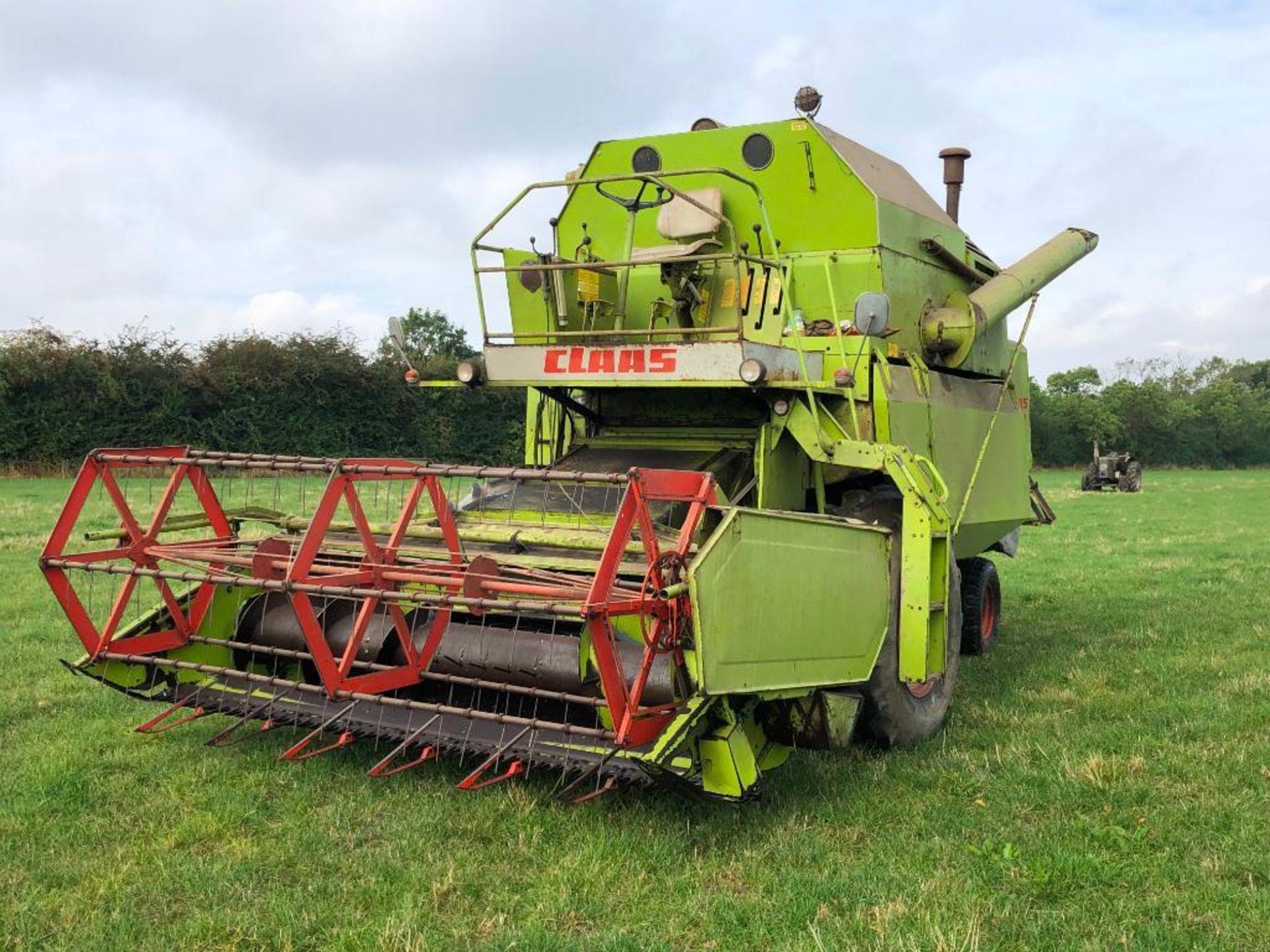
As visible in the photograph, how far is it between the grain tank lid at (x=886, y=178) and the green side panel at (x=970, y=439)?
3.59ft

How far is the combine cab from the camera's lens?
31.9 meters

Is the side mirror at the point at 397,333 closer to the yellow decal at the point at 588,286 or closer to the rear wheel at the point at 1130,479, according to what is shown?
the yellow decal at the point at 588,286

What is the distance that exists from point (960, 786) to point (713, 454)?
2.18 meters

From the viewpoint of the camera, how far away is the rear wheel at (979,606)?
8086mm

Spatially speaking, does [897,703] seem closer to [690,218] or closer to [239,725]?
[690,218]

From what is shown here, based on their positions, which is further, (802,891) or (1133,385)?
(1133,385)

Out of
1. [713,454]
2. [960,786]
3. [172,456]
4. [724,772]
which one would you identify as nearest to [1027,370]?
[713,454]

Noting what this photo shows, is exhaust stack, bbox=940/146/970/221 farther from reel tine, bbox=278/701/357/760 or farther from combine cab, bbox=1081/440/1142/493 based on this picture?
combine cab, bbox=1081/440/1142/493

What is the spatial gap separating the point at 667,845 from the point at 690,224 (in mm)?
3784

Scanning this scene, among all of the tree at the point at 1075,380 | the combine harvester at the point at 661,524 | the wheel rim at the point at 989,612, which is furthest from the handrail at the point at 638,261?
the tree at the point at 1075,380

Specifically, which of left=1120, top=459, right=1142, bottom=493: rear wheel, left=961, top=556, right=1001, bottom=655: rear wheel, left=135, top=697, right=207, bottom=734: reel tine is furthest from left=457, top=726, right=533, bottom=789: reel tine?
left=1120, top=459, right=1142, bottom=493: rear wheel

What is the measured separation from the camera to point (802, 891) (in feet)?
12.0

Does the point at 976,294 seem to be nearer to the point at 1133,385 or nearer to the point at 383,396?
the point at 383,396

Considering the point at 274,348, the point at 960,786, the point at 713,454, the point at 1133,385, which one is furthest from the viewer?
the point at 1133,385
